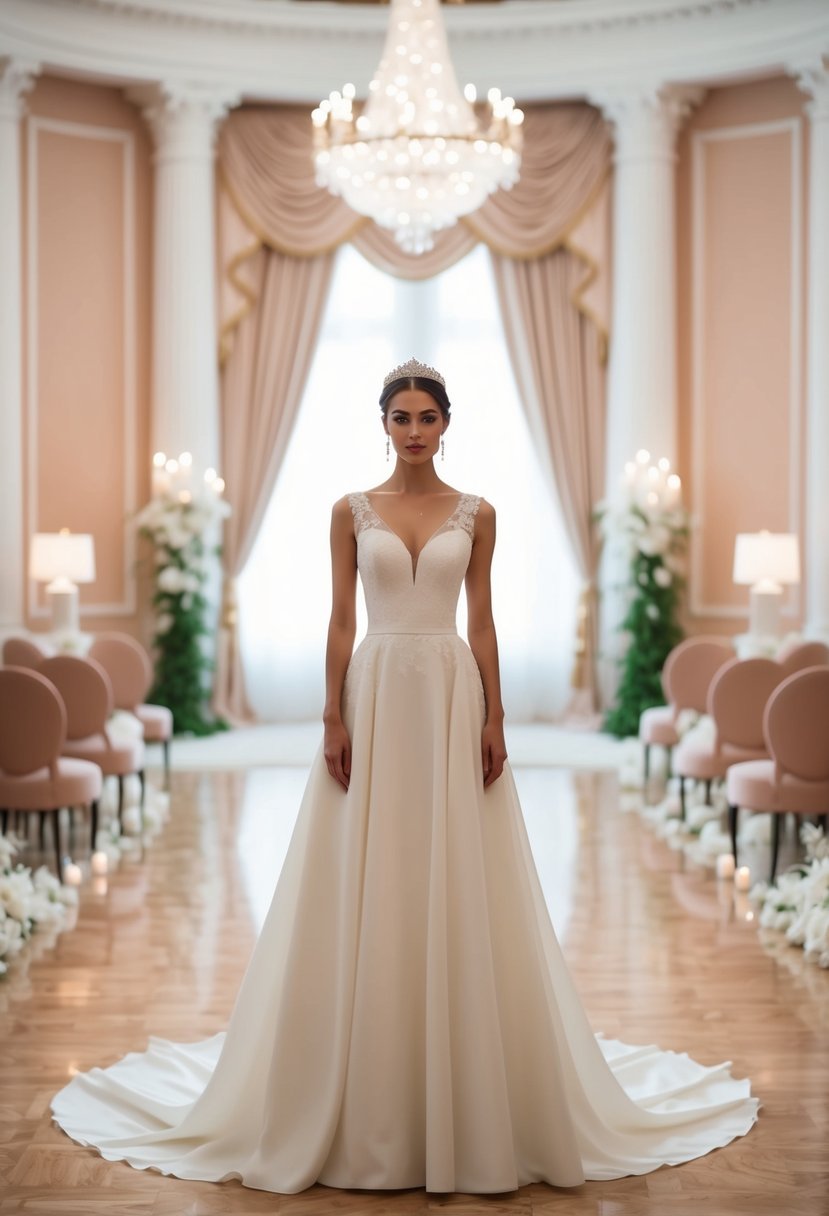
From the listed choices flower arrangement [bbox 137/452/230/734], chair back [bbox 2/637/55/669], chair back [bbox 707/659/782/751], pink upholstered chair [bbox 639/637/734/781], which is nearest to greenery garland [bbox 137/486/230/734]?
flower arrangement [bbox 137/452/230/734]

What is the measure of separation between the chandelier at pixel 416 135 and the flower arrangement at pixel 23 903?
395cm

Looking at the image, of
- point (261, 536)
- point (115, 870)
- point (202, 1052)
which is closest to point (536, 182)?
point (261, 536)

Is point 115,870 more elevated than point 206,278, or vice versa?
point 206,278

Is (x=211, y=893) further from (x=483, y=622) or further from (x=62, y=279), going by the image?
(x=62, y=279)

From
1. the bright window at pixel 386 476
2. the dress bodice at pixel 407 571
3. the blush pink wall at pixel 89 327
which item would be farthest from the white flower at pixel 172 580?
the dress bodice at pixel 407 571

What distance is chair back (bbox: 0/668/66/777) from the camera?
539 cm

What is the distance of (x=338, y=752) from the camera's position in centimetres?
306

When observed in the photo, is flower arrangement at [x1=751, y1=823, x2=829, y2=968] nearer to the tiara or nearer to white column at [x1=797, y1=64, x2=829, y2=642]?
the tiara

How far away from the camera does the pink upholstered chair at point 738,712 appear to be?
6168mm

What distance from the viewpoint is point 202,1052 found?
145 inches

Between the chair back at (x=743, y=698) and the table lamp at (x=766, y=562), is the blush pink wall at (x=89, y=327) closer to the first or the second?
the table lamp at (x=766, y=562)

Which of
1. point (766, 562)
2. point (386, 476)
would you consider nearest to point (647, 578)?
point (766, 562)

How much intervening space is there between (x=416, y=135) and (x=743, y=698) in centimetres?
326

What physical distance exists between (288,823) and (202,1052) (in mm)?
3283
